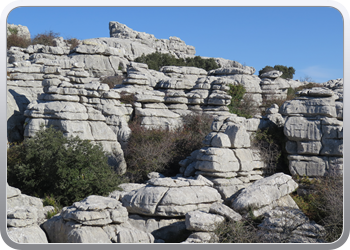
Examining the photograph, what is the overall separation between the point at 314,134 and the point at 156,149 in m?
6.57

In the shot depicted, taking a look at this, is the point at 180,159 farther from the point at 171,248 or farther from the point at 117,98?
the point at 171,248

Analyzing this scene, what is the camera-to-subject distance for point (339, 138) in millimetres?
12602

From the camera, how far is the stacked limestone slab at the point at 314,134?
1257 centimetres

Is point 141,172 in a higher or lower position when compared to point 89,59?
lower

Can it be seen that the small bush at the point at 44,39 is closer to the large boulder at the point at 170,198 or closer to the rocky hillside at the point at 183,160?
the rocky hillside at the point at 183,160

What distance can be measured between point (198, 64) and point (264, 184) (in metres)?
29.7

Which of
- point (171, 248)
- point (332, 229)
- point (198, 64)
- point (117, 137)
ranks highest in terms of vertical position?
point (198, 64)

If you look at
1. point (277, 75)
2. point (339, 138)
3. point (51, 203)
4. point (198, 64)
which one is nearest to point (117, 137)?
point (51, 203)

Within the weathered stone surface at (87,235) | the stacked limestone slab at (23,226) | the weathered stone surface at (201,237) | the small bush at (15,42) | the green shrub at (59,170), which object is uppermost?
the small bush at (15,42)

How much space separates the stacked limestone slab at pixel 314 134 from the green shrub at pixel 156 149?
409 cm

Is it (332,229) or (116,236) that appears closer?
(116,236)

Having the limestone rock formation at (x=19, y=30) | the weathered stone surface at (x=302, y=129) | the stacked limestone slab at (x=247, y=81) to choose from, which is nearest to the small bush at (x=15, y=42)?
the limestone rock formation at (x=19, y=30)

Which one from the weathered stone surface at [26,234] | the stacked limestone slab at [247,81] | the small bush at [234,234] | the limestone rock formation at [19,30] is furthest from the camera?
the limestone rock formation at [19,30]

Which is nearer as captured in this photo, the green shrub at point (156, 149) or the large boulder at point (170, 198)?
the large boulder at point (170, 198)
